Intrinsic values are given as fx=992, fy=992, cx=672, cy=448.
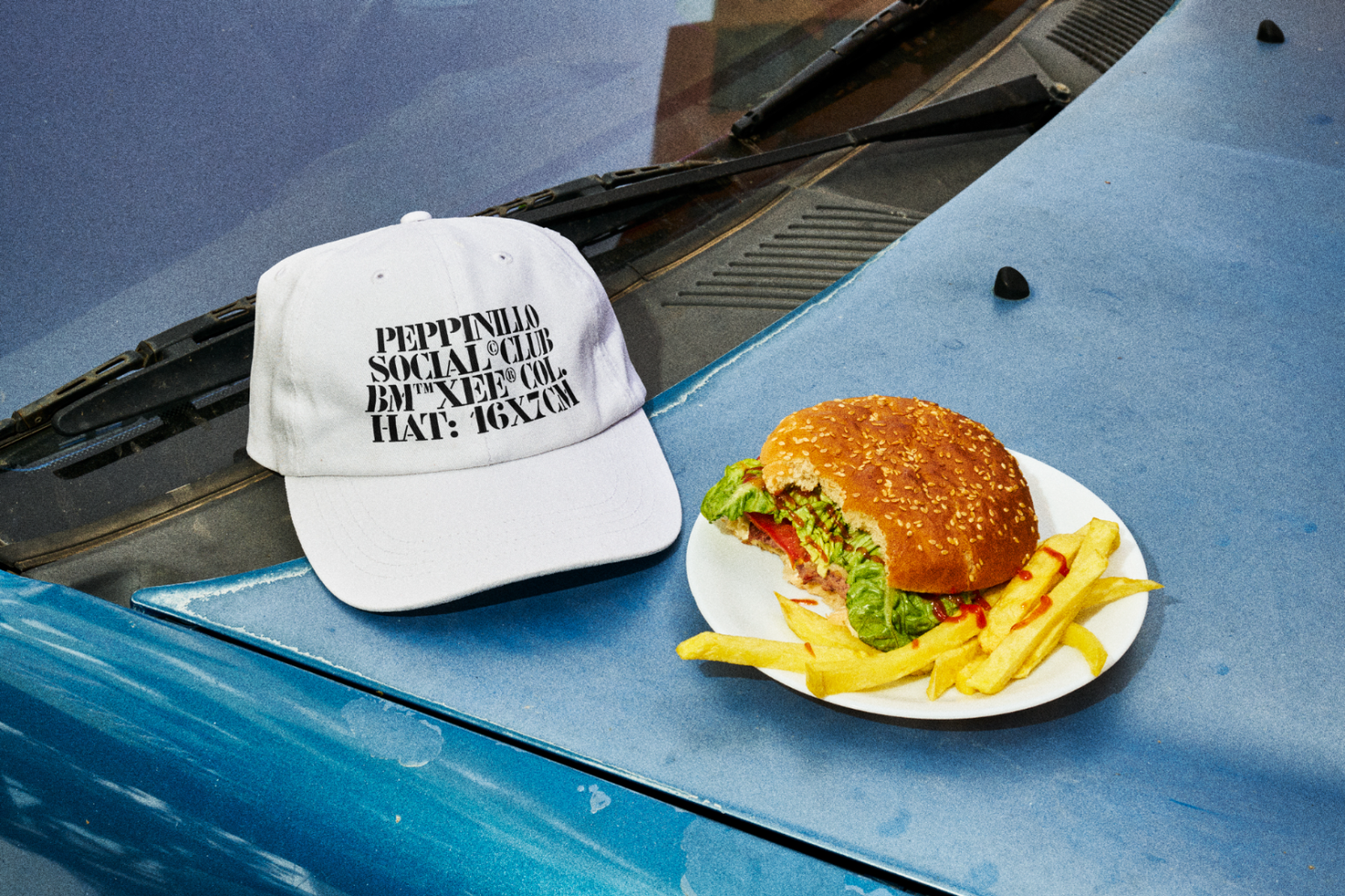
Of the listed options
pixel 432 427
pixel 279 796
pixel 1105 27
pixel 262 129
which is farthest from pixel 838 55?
pixel 279 796

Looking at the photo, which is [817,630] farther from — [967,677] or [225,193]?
[225,193]

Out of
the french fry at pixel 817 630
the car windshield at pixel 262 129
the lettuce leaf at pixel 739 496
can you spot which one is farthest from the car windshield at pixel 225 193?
the french fry at pixel 817 630

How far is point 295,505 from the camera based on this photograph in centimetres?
129

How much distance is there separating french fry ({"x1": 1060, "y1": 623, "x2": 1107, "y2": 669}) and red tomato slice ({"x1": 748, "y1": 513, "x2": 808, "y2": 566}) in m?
0.30

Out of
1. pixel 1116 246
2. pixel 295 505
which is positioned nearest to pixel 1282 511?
pixel 1116 246

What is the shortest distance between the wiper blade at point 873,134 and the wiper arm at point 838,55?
0.29 ft

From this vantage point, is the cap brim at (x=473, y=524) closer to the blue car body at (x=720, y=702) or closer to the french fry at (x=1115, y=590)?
the blue car body at (x=720, y=702)

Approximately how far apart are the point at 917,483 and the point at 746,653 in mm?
287

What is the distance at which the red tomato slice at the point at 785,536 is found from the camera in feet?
3.92

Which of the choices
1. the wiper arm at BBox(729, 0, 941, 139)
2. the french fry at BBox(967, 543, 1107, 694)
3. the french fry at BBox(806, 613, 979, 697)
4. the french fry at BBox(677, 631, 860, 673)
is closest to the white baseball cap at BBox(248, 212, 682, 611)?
the french fry at BBox(677, 631, 860, 673)

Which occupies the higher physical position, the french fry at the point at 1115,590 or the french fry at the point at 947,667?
the french fry at the point at 947,667

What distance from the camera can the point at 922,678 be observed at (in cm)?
107

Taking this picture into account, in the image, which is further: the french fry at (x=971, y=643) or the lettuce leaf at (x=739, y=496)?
the lettuce leaf at (x=739, y=496)

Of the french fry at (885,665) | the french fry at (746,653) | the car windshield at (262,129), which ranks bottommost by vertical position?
the french fry at (885,665)
